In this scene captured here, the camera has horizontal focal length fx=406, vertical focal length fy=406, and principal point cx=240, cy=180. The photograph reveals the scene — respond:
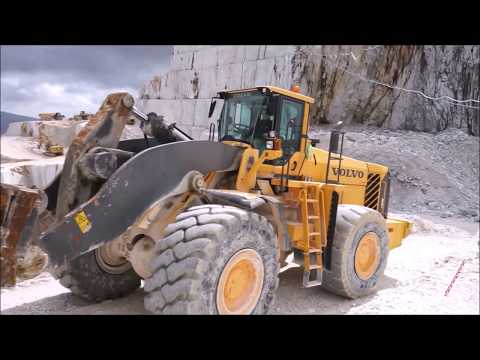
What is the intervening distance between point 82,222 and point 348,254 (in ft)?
10.6

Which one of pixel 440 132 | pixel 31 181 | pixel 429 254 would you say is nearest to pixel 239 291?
pixel 429 254

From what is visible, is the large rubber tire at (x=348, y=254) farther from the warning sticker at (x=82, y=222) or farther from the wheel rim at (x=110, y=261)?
the warning sticker at (x=82, y=222)

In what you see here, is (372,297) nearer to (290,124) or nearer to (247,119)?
(290,124)

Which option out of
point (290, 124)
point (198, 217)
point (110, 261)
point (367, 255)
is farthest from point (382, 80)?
point (198, 217)

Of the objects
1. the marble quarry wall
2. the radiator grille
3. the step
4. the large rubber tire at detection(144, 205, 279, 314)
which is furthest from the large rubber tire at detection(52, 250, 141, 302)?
the marble quarry wall

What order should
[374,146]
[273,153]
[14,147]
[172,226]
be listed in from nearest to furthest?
[172,226]
[273,153]
[374,146]
[14,147]

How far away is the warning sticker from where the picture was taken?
11.1 ft

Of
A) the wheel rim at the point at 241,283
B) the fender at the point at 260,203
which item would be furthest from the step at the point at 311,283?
the wheel rim at the point at 241,283

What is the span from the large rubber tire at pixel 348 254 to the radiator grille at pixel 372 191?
1511 millimetres

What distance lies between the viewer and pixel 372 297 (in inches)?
208

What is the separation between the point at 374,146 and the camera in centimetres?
1625

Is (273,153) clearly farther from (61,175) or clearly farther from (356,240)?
(61,175)

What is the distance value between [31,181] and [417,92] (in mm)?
16579

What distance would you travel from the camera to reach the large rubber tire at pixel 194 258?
10.5 ft
